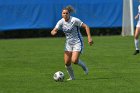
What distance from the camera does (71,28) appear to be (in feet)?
47.6

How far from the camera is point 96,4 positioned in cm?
3656

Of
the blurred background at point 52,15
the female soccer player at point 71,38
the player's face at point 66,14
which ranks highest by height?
the player's face at point 66,14

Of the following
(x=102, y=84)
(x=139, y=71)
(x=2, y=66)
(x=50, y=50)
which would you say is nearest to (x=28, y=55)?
(x=50, y=50)

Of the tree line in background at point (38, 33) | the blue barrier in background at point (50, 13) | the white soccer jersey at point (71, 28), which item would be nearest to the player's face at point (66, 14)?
the white soccer jersey at point (71, 28)

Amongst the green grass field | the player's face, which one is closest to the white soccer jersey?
the player's face

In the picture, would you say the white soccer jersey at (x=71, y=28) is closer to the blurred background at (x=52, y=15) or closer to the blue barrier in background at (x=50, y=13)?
the blurred background at (x=52, y=15)

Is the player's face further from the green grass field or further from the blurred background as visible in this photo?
the blurred background

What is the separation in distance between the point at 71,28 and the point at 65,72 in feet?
7.29

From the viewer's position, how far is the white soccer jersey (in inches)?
569

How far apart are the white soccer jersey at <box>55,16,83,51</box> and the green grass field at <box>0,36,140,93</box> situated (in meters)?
1.06

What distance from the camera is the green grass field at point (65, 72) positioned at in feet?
41.7

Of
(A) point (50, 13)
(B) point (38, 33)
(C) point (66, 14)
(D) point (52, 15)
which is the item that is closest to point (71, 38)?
(C) point (66, 14)

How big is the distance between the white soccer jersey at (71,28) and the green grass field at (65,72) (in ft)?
3.49

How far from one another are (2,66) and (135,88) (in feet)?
21.7
